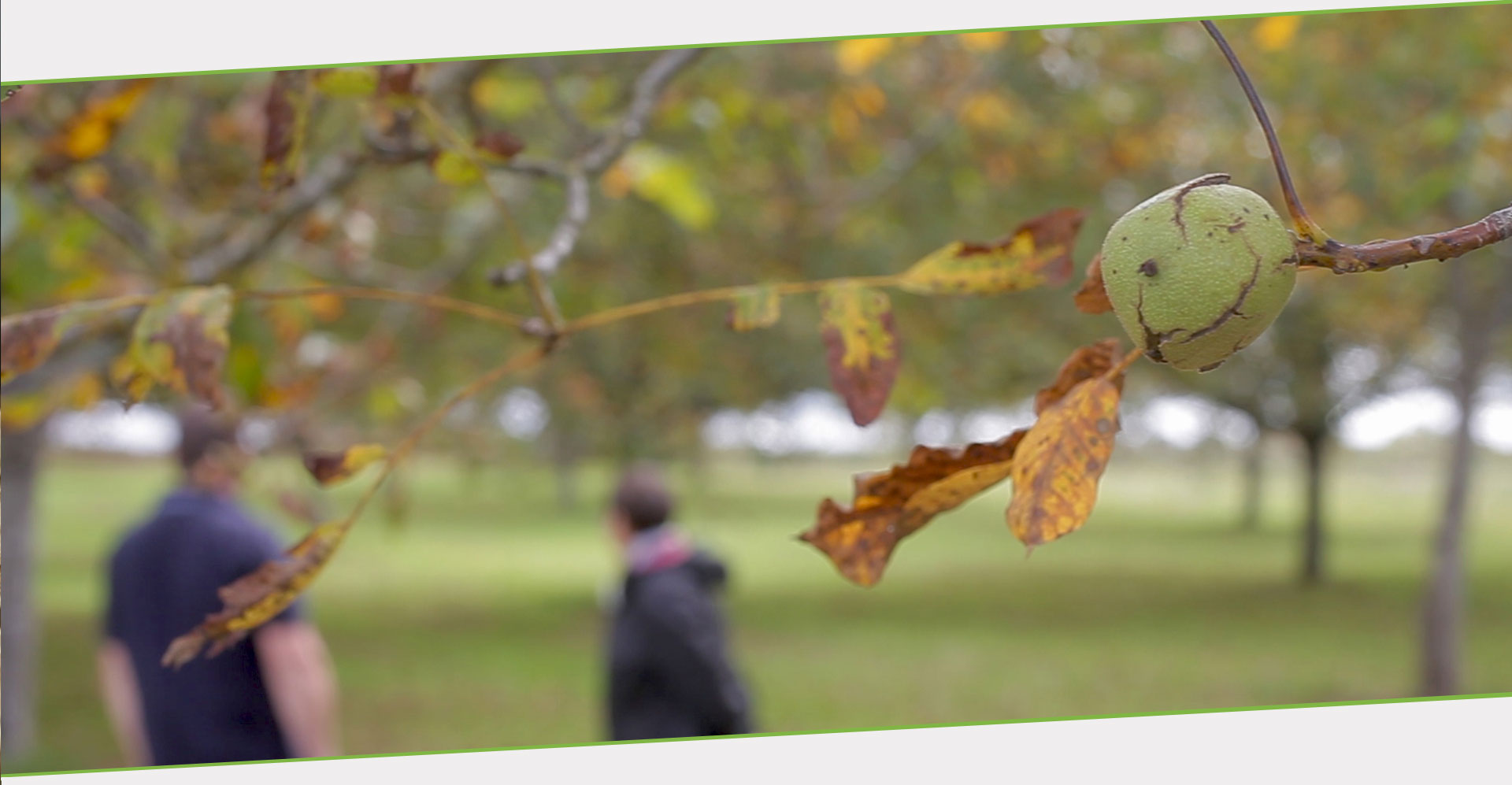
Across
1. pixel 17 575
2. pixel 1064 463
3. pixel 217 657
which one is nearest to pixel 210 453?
pixel 217 657

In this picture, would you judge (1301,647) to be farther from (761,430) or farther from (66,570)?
(66,570)

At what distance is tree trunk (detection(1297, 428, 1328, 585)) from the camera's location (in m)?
12.7

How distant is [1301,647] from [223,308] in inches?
463

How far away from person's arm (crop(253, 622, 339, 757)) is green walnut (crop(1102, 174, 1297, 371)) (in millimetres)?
2850

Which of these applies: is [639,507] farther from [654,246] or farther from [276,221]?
[654,246]

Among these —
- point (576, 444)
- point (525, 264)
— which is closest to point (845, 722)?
point (576, 444)

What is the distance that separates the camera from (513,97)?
3322 mm

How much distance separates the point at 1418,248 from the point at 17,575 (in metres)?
8.46

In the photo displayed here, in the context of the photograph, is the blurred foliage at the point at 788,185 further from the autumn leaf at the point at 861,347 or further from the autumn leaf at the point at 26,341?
the autumn leaf at the point at 861,347

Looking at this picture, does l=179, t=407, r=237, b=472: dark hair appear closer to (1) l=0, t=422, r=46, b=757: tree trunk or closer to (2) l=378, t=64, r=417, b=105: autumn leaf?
(2) l=378, t=64, r=417, b=105: autumn leaf

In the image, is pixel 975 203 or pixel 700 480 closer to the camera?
pixel 975 203

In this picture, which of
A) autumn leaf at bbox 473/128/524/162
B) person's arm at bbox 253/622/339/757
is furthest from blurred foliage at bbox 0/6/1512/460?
autumn leaf at bbox 473/128/524/162

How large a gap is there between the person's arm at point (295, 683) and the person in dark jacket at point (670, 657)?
0.82m

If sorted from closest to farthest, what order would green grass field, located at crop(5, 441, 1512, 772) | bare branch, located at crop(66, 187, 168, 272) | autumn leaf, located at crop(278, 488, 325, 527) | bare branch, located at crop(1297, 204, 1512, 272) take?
1. bare branch, located at crop(1297, 204, 1512, 272)
2. bare branch, located at crop(66, 187, 168, 272)
3. autumn leaf, located at crop(278, 488, 325, 527)
4. green grass field, located at crop(5, 441, 1512, 772)
